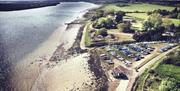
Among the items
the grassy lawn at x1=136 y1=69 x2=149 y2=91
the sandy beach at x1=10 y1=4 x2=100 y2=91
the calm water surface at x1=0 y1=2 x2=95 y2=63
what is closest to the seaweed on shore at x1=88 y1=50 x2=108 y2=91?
the sandy beach at x1=10 y1=4 x2=100 y2=91

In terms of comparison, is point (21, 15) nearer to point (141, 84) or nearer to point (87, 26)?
point (87, 26)

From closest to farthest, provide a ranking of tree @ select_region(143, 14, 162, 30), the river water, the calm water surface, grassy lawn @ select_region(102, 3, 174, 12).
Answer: the river water → the calm water surface → tree @ select_region(143, 14, 162, 30) → grassy lawn @ select_region(102, 3, 174, 12)

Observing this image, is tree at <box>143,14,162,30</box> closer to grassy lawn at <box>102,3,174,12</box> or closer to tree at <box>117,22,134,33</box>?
tree at <box>117,22,134,33</box>

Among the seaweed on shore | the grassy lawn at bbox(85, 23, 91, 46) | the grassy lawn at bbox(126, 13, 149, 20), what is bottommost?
the seaweed on shore

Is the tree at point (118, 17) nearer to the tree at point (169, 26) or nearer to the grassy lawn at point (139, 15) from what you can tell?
the grassy lawn at point (139, 15)

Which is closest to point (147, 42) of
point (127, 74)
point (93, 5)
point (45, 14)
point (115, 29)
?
point (115, 29)

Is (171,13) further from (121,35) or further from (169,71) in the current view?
(169,71)

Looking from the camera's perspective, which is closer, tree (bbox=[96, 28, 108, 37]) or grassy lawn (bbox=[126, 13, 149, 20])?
tree (bbox=[96, 28, 108, 37])
